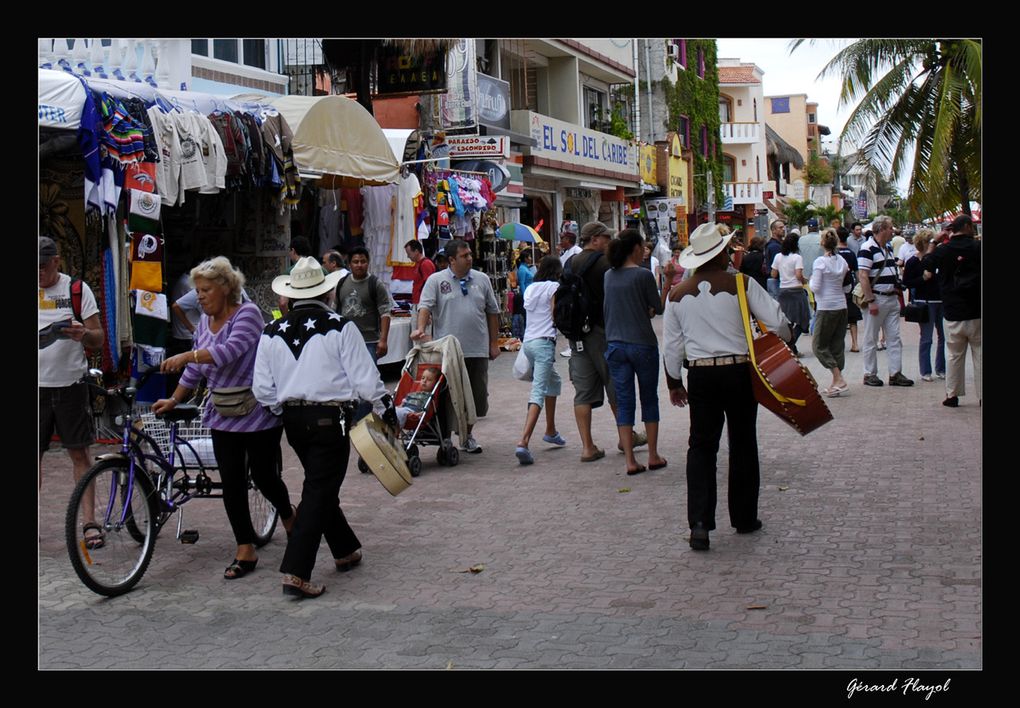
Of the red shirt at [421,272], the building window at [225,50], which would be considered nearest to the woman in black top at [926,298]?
the red shirt at [421,272]

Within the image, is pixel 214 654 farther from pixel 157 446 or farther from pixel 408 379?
pixel 408 379

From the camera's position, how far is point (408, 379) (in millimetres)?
9961

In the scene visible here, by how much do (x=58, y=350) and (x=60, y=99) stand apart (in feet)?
11.3

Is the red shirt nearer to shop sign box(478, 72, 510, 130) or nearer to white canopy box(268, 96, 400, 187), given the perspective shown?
white canopy box(268, 96, 400, 187)

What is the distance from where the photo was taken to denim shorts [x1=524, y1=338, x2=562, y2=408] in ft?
33.4

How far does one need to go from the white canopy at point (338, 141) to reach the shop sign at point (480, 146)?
6510 mm

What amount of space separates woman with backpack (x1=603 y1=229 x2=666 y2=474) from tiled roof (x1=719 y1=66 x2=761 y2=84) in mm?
55130

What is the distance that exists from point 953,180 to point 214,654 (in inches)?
491

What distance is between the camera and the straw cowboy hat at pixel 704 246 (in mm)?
6992

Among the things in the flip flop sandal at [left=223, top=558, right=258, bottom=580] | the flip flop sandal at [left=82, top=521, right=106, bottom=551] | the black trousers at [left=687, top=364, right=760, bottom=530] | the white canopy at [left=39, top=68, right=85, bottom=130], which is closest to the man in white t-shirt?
the flip flop sandal at [left=82, top=521, right=106, bottom=551]

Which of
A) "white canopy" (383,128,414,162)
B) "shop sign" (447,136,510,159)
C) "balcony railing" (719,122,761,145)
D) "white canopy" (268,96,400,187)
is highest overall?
"balcony railing" (719,122,761,145)

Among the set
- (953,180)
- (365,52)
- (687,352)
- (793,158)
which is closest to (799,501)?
(687,352)

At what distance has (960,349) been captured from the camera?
11.8 m

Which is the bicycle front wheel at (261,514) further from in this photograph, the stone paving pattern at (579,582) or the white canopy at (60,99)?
the white canopy at (60,99)
